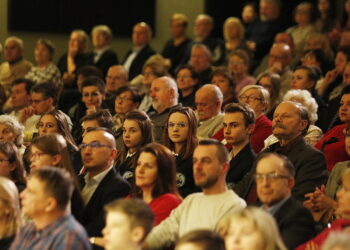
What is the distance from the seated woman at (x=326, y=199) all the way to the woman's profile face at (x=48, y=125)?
189 centimetres

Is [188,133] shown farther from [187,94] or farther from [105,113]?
[187,94]

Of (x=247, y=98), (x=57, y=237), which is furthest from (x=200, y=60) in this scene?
(x=57, y=237)

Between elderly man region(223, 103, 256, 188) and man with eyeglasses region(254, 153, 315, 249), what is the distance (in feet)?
2.99

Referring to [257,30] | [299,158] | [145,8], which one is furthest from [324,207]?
[145,8]

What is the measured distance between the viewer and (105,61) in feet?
29.7

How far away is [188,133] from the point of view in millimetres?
5434

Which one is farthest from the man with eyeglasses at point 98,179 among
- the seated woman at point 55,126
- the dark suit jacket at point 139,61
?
the dark suit jacket at point 139,61

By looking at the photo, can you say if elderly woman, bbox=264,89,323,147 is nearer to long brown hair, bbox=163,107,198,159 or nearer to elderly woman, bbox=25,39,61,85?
long brown hair, bbox=163,107,198,159

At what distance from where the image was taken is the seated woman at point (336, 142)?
→ 18.2 feet

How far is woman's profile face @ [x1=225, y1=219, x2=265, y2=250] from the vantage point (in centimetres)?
331

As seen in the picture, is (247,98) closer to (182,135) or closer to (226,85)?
(182,135)

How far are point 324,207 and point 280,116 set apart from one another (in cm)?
80

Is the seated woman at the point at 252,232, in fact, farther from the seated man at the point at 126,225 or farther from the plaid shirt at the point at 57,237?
the plaid shirt at the point at 57,237

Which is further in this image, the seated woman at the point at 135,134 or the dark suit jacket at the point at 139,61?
the dark suit jacket at the point at 139,61
